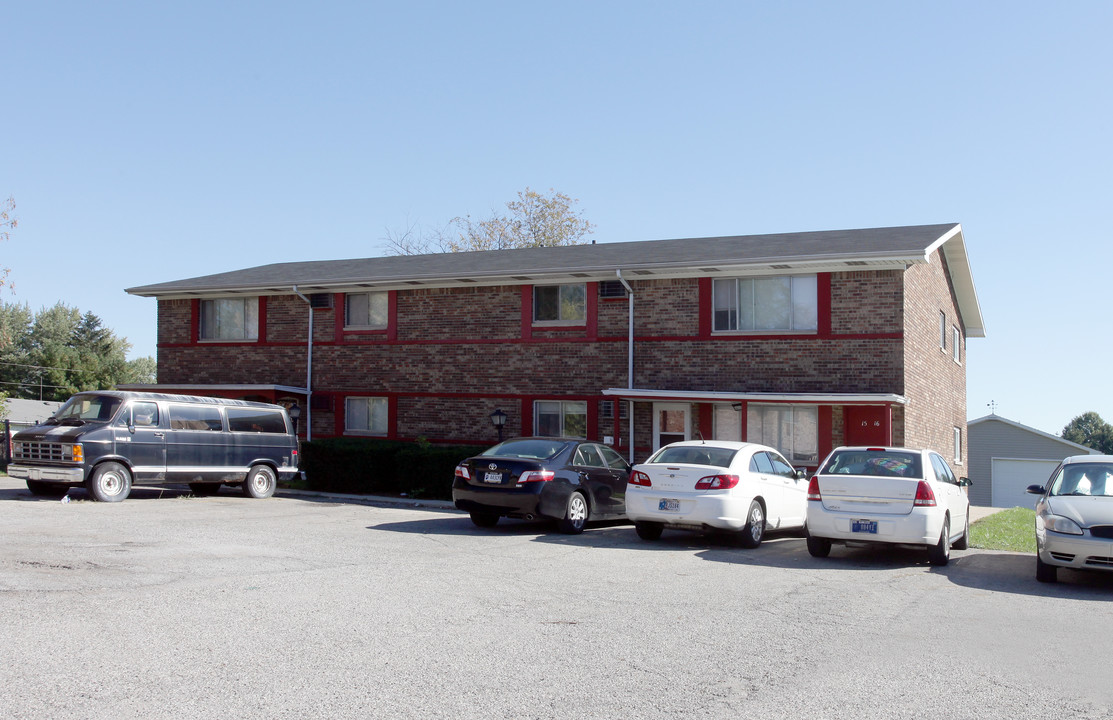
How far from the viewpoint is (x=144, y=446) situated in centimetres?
1683

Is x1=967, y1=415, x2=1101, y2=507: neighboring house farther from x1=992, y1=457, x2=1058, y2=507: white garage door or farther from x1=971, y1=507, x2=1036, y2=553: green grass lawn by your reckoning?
x1=971, y1=507, x2=1036, y2=553: green grass lawn

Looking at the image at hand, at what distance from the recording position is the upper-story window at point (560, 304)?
73.9 feet

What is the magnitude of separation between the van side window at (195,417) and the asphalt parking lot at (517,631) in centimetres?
493

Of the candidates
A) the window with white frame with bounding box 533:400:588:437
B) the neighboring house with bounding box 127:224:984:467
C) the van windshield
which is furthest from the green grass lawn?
the van windshield

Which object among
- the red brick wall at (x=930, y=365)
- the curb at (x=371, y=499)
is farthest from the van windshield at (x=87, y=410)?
the red brick wall at (x=930, y=365)

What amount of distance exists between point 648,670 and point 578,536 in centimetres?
788

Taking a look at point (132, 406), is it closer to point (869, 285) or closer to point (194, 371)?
point (194, 371)

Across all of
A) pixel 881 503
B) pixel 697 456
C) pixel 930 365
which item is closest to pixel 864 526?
pixel 881 503

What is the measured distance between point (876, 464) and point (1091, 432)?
103 meters

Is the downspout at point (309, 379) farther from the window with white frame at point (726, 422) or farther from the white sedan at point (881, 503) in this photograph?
the white sedan at point (881, 503)

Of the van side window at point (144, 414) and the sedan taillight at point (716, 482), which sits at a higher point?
the van side window at point (144, 414)

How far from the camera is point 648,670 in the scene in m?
6.19

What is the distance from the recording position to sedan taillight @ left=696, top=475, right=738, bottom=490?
1279 cm

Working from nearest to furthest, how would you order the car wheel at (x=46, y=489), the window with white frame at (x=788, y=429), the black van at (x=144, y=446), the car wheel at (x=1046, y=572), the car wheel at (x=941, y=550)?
the car wheel at (x=1046, y=572) < the car wheel at (x=941, y=550) < the black van at (x=144, y=446) < the car wheel at (x=46, y=489) < the window with white frame at (x=788, y=429)
